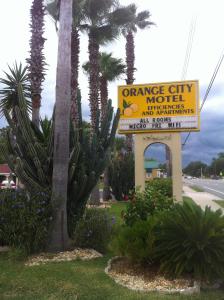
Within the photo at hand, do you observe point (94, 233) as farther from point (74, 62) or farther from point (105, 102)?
point (105, 102)

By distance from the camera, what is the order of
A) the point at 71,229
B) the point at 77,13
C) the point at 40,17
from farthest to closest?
the point at 77,13, the point at 40,17, the point at 71,229

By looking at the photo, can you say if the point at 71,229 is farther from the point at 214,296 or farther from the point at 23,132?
the point at 214,296

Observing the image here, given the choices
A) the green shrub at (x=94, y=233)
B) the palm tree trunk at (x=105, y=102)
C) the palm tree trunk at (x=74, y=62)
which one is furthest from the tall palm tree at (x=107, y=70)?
the green shrub at (x=94, y=233)

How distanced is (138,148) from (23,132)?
7502 mm

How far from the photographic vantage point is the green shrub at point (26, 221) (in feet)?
26.0

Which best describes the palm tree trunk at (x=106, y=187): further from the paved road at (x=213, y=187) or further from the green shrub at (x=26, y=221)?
the green shrub at (x=26, y=221)

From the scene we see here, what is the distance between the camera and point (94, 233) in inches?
347

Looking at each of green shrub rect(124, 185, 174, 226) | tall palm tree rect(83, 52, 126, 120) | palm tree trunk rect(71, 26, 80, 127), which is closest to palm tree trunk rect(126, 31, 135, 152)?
tall palm tree rect(83, 52, 126, 120)

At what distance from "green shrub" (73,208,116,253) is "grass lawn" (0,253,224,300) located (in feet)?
3.93

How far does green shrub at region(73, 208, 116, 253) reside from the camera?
8.66 metres

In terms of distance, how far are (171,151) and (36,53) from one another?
594 centimetres

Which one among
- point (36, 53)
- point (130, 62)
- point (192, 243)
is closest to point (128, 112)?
point (36, 53)

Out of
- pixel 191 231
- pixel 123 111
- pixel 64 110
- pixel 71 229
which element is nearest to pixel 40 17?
pixel 123 111

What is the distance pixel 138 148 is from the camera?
50.9ft
